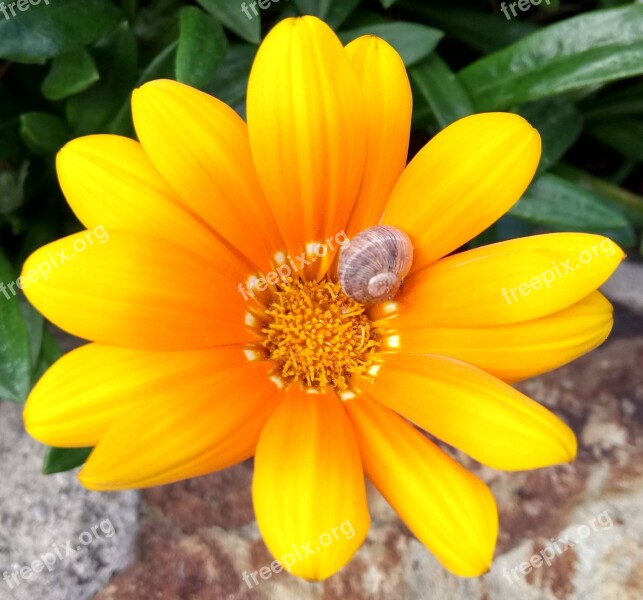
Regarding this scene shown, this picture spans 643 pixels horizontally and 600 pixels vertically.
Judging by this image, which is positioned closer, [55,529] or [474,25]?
[55,529]

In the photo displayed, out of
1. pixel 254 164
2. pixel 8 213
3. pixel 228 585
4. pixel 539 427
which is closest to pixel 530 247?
pixel 539 427

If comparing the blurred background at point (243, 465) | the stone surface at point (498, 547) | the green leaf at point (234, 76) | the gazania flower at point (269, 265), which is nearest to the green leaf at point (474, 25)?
the blurred background at point (243, 465)

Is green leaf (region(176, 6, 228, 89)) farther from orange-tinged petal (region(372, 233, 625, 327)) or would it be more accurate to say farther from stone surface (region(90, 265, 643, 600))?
stone surface (region(90, 265, 643, 600))

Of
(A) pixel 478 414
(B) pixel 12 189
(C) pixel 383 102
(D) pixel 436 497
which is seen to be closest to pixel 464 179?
(C) pixel 383 102

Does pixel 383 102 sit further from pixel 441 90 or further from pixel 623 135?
pixel 623 135

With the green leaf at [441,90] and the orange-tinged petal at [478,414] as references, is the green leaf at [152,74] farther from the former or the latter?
the orange-tinged petal at [478,414]

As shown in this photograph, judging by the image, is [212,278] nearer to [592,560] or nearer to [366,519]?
[366,519]
